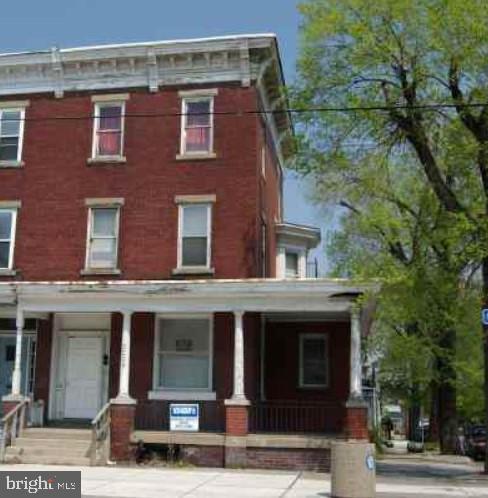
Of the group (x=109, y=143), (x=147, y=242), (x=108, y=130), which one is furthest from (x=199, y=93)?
(x=147, y=242)

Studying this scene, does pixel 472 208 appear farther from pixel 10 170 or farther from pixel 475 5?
pixel 10 170

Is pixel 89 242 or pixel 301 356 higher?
pixel 89 242

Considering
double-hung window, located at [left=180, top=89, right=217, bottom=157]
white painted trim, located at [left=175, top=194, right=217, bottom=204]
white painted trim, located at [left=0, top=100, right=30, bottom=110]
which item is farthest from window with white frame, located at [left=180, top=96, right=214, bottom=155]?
white painted trim, located at [left=0, top=100, right=30, bottom=110]

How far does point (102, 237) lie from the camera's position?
21.3 m

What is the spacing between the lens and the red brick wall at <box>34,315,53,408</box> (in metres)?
20.5

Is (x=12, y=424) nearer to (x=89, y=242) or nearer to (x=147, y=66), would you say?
(x=89, y=242)

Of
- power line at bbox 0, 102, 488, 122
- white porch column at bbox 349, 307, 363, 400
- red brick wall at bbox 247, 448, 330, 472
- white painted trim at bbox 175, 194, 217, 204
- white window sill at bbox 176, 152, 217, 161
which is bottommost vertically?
red brick wall at bbox 247, 448, 330, 472

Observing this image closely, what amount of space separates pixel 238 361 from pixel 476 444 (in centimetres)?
1779

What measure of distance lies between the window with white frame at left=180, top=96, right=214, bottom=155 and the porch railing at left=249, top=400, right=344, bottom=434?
7.13 meters

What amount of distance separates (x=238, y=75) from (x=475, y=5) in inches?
269

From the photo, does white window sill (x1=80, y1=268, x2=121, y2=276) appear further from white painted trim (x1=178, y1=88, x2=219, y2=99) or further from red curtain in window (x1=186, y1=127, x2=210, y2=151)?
white painted trim (x1=178, y1=88, x2=219, y2=99)

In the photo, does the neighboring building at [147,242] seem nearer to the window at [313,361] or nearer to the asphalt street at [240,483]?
the window at [313,361]

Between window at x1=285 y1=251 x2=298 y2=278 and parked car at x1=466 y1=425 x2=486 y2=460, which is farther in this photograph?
parked car at x1=466 y1=425 x2=486 y2=460

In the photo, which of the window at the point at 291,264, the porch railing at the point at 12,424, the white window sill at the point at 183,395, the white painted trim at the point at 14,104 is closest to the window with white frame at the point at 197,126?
the white painted trim at the point at 14,104
